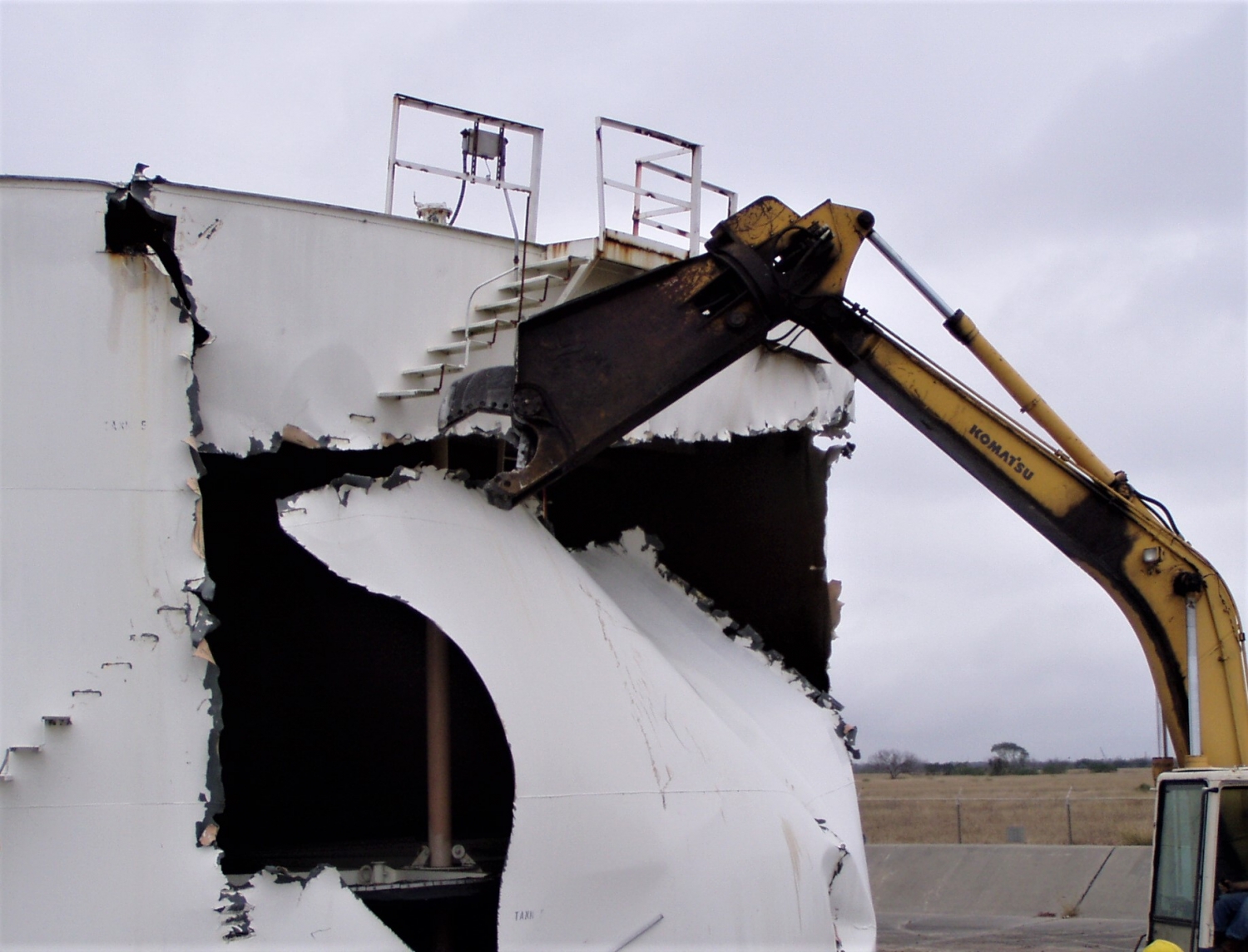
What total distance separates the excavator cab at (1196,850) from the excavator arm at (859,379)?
30cm

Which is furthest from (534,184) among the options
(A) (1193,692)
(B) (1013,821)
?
(B) (1013,821)

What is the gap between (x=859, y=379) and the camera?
822cm

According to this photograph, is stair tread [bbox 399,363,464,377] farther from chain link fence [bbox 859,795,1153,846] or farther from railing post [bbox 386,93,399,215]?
chain link fence [bbox 859,795,1153,846]

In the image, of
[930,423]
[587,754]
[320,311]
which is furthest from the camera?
[930,423]

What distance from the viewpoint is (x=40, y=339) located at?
705 cm

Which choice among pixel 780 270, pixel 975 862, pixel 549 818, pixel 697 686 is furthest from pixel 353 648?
pixel 975 862

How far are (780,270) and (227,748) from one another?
6056mm

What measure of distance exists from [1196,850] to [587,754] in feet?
11.3

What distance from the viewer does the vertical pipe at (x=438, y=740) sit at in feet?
26.7

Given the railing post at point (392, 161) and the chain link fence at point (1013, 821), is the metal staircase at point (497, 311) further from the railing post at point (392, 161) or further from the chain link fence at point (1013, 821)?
the chain link fence at point (1013, 821)

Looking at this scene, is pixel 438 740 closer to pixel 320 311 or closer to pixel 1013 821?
pixel 320 311

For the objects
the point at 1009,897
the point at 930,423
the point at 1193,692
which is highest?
the point at 930,423

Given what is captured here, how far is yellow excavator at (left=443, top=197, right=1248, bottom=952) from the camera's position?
737 cm

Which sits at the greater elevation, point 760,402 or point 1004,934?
point 760,402
